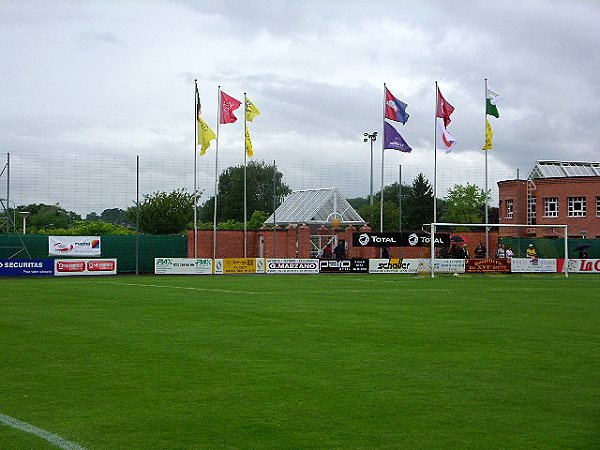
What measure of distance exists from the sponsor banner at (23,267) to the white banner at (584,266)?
32009 millimetres

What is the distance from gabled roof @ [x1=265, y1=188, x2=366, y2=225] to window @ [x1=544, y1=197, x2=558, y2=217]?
2038 cm

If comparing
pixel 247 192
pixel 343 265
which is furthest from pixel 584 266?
pixel 247 192

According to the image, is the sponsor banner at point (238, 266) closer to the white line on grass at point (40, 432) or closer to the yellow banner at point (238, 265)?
the yellow banner at point (238, 265)

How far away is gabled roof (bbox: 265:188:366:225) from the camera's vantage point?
67.4 metres

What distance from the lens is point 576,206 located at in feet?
253

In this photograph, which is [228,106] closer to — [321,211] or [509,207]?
[321,211]

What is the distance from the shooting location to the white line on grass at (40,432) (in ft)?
25.1

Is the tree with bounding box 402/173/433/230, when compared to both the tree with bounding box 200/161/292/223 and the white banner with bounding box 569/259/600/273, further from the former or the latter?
the tree with bounding box 200/161/292/223

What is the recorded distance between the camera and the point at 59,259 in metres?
45.6

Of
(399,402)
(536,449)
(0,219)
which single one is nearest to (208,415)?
(399,402)

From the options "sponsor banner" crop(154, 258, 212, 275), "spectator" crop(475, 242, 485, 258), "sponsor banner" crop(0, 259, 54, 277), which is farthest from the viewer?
"spectator" crop(475, 242, 485, 258)

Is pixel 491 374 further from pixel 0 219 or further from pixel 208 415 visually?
pixel 0 219

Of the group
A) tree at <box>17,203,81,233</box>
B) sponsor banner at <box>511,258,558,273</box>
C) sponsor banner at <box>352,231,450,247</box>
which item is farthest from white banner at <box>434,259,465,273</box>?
tree at <box>17,203,81,233</box>

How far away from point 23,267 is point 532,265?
29708mm
